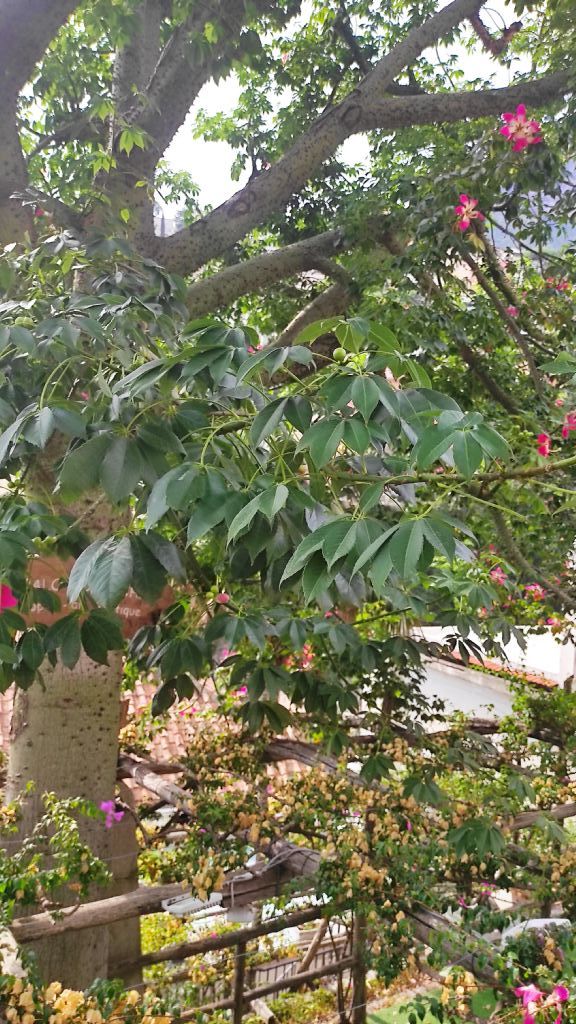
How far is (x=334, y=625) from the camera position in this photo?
1.97 m

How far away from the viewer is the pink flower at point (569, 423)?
239 cm

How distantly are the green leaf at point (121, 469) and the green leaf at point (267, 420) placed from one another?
18 cm

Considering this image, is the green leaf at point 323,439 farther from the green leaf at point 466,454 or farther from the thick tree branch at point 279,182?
the thick tree branch at point 279,182

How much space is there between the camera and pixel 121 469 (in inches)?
39.7

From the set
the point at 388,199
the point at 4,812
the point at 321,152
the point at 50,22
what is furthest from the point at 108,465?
the point at 388,199

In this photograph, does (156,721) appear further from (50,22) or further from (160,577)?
(50,22)

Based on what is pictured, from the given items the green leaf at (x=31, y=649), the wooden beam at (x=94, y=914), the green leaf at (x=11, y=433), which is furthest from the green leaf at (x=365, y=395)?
the wooden beam at (x=94, y=914)

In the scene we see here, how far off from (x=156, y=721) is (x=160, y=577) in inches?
87.8

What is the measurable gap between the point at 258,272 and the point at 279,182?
331 millimetres

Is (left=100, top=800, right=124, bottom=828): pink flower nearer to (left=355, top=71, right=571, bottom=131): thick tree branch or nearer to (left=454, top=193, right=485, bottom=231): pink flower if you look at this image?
(left=454, top=193, right=485, bottom=231): pink flower

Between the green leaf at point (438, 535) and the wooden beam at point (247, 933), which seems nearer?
the green leaf at point (438, 535)

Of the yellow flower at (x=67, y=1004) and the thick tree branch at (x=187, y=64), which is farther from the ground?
the thick tree branch at (x=187, y=64)

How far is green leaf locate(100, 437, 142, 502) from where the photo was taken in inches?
38.9

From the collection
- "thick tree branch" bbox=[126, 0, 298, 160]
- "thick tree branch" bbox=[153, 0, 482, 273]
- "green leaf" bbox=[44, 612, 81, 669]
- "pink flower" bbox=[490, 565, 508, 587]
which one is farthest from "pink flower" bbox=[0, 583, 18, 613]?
"pink flower" bbox=[490, 565, 508, 587]
